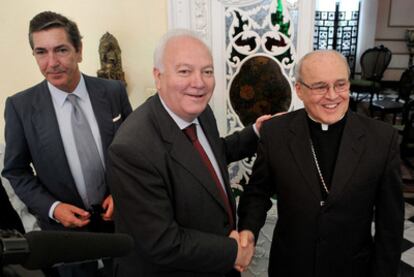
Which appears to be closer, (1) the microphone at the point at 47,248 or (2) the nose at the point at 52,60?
(1) the microphone at the point at 47,248

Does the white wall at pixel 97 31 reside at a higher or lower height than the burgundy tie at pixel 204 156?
higher

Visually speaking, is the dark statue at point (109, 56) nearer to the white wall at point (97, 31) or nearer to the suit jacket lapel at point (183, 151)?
the white wall at point (97, 31)

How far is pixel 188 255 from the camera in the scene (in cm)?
115

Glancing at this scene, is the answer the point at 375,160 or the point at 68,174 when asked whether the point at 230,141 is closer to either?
the point at 375,160

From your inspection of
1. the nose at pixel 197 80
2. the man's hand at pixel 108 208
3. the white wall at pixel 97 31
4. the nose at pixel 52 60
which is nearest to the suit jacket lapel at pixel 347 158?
the nose at pixel 197 80

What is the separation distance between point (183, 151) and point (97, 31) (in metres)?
1.73

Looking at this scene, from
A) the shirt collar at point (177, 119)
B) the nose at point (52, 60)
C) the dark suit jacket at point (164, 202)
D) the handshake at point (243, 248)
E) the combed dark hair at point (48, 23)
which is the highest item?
the combed dark hair at point (48, 23)

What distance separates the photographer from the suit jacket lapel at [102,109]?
1.60 meters

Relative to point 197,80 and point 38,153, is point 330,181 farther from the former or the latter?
point 38,153

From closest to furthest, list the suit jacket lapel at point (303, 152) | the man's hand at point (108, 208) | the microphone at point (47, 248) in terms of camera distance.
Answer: the microphone at point (47, 248) → the suit jacket lapel at point (303, 152) → the man's hand at point (108, 208)

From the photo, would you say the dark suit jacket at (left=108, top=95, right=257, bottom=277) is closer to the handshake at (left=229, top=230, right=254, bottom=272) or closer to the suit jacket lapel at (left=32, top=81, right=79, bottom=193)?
the handshake at (left=229, top=230, right=254, bottom=272)

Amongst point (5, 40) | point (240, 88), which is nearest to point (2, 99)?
point (5, 40)

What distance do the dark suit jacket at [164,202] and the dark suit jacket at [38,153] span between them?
439 millimetres

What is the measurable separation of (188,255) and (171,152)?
34 centimetres
